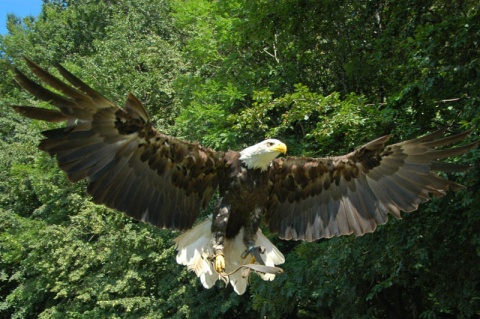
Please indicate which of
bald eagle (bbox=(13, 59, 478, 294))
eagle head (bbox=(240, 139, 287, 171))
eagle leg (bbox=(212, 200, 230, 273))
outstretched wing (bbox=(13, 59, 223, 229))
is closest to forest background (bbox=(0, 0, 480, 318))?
outstretched wing (bbox=(13, 59, 223, 229))

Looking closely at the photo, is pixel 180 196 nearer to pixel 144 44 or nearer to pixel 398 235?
pixel 398 235

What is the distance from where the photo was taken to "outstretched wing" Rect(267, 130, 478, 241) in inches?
202

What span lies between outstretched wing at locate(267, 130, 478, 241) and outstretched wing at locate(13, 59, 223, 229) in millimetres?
800

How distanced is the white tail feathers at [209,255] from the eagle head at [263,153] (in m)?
0.71

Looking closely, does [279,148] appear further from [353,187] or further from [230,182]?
[353,187]

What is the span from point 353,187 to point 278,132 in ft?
15.5

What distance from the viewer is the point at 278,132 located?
1009 centimetres

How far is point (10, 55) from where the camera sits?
1026 inches

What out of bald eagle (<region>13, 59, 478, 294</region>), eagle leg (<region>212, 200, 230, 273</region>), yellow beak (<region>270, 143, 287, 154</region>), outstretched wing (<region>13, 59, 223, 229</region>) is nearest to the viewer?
outstretched wing (<region>13, 59, 223, 229</region>)

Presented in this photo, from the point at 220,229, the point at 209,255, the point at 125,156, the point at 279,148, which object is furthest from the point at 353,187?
the point at 125,156

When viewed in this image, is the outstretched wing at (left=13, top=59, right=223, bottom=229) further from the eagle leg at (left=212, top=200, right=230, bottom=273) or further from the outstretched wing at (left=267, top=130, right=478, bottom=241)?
the outstretched wing at (left=267, top=130, right=478, bottom=241)

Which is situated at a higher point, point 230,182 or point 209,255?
point 230,182

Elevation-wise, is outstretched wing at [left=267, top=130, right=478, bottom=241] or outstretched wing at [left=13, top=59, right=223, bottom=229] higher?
outstretched wing at [left=13, top=59, right=223, bottom=229]

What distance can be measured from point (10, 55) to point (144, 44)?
11.0 meters
